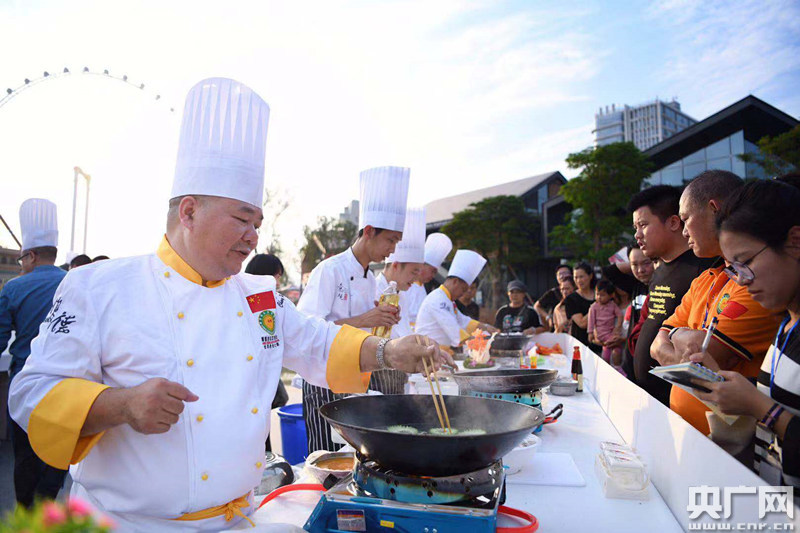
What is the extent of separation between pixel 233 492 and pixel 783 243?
6.28 feet

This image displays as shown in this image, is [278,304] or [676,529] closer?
[676,529]

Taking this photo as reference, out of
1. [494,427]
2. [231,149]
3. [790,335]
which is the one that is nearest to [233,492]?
[494,427]

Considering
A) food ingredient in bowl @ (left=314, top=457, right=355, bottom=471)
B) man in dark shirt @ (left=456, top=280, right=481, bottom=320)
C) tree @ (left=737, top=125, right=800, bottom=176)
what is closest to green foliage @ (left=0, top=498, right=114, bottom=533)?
food ingredient in bowl @ (left=314, top=457, right=355, bottom=471)

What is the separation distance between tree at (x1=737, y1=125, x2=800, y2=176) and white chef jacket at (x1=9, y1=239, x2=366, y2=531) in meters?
15.4

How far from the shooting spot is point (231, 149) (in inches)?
72.1

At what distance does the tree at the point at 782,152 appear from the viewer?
12.8 m

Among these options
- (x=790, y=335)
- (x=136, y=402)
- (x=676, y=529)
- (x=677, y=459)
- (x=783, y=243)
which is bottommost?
(x=676, y=529)

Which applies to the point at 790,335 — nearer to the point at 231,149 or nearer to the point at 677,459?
the point at 677,459

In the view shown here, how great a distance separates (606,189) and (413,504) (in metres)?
18.9

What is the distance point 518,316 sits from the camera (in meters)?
7.61

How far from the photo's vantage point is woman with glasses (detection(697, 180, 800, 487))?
1.50m

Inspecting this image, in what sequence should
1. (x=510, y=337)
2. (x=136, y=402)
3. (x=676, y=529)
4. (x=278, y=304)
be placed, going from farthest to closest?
(x=510, y=337), (x=278, y=304), (x=676, y=529), (x=136, y=402)

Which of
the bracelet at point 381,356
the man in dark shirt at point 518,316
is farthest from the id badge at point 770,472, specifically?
the man in dark shirt at point 518,316

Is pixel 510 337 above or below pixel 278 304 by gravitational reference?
below
